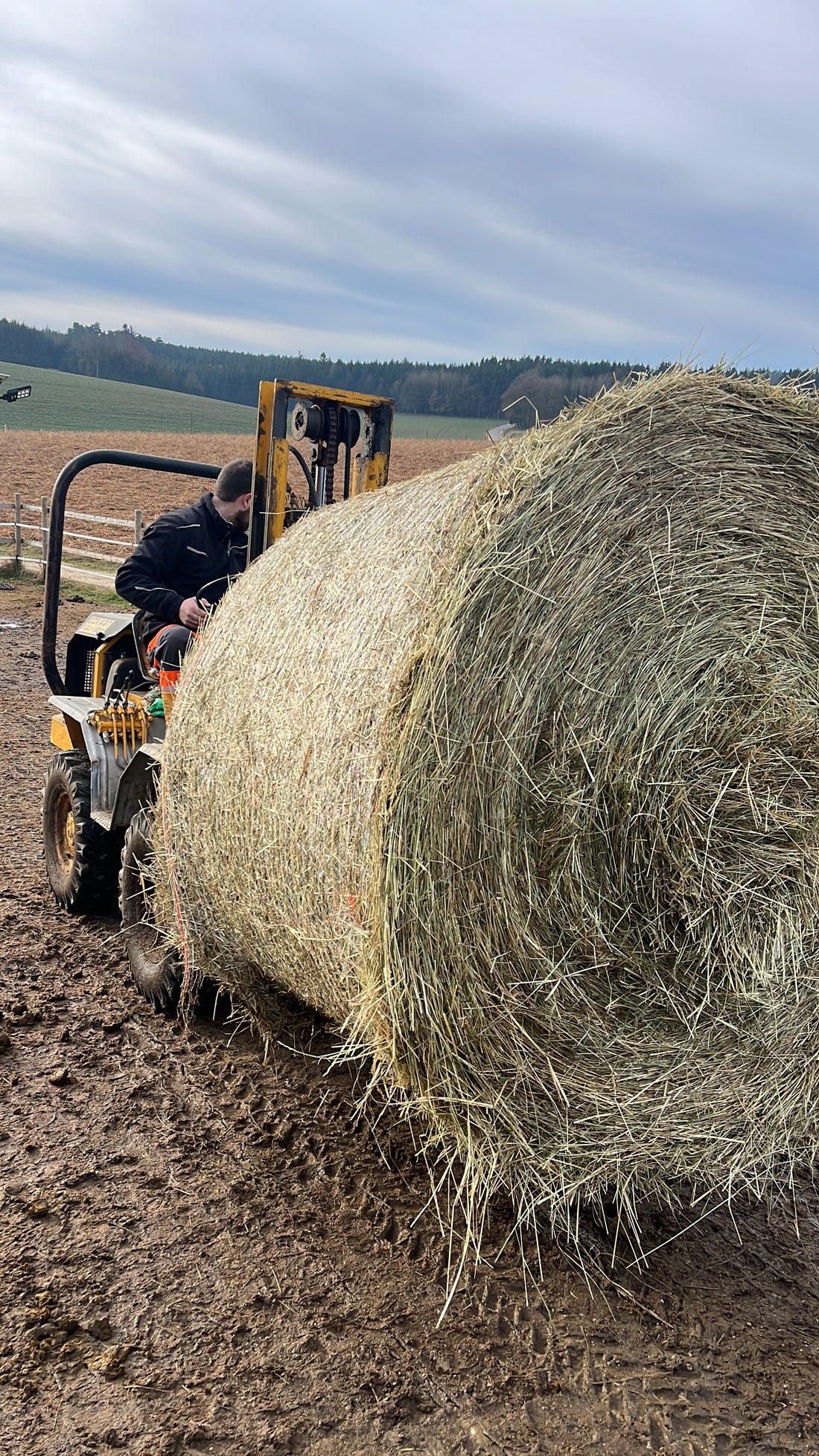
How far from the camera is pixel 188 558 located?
16.8 ft

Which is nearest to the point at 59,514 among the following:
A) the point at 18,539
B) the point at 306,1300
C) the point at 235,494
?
the point at 235,494

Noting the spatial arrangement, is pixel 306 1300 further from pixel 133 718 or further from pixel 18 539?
pixel 18 539

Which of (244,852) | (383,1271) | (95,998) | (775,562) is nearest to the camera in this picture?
(383,1271)

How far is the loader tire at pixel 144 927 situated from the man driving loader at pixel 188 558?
0.81 meters

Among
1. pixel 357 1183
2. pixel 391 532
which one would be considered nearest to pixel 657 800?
pixel 391 532

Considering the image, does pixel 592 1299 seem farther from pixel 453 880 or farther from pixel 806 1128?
pixel 453 880

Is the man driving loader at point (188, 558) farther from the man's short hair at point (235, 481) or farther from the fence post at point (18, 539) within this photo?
the fence post at point (18, 539)

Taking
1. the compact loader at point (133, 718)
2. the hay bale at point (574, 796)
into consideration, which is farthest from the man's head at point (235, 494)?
the hay bale at point (574, 796)

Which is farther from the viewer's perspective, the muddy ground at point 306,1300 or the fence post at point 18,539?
the fence post at point 18,539

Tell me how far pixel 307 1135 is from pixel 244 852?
95cm

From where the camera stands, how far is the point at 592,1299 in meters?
2.75

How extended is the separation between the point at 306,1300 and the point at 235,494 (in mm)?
3648

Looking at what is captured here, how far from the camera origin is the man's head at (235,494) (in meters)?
5.08

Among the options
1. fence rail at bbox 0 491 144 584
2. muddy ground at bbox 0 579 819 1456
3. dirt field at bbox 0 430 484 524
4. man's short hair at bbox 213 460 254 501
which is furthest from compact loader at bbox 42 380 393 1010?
dirt field at bbox 0 430 484 524
